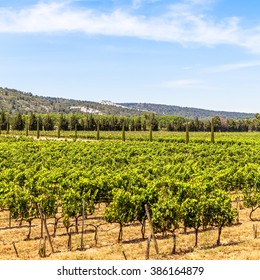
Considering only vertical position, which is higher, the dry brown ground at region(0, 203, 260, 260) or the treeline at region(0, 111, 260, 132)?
the treeline at region(0, 111, 260, 132)

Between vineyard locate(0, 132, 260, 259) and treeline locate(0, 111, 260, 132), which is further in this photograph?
treeline locate(0, 111, 260, 132)

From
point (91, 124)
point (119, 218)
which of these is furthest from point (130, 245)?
point (91, 124)

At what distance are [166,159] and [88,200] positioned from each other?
2278 centimetres

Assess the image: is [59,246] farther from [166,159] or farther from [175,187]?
[166,159]

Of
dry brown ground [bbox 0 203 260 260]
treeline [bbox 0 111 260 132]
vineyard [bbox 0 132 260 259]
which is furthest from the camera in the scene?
treeline [bbox 0 111 260 132]

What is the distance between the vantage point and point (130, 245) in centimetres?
2039

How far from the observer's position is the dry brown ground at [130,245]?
59.4 ft

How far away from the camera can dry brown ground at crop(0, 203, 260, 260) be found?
18.1 meters

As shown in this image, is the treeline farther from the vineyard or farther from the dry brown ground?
the dry brown ground

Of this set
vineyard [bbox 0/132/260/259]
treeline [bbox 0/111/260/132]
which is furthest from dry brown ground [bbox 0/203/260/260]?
treeline [bbox 0/111/260/132]

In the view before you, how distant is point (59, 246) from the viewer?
20609 millimetres

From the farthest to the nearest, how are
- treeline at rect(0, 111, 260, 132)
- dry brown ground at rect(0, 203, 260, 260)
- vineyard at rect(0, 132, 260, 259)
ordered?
treeline at rect(0, 111, 260, 132)
vineyard at rect(0, 132, 260, 259)
dry brown ground at rect(0, 203, 260, 260)

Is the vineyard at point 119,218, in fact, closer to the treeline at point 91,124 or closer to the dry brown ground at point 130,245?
the dry brown ground at point 130,245

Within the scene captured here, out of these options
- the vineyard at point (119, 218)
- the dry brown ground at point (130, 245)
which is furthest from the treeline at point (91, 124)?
the dry brown ground at point (130, 245)
